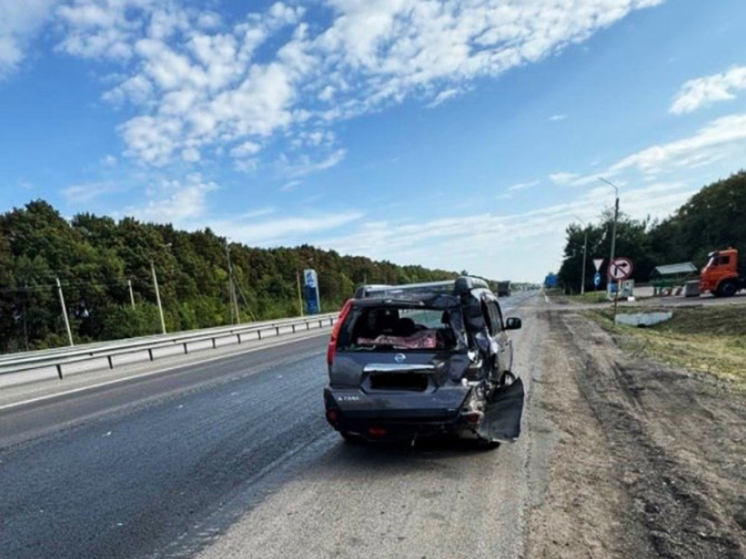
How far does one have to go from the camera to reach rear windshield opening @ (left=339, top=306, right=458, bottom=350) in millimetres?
5312

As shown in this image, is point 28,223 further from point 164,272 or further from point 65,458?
point 65,458

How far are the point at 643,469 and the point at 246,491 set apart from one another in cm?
368

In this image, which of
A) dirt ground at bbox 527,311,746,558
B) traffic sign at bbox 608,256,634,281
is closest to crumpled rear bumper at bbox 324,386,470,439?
dirt ground at bbox 527,311,746,558

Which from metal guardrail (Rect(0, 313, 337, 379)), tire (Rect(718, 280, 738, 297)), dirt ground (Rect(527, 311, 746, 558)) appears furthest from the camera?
tire (Rect(718, 280, 738, 297))

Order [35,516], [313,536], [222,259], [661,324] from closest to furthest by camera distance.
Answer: [313,536] → [35,516] → [661,324] → [222,259]

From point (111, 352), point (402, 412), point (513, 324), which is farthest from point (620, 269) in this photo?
point (111, 352)

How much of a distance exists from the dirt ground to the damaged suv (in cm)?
88

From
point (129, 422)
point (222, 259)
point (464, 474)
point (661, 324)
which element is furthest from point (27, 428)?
point (222, 259)

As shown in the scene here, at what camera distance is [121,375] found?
15.0 meters

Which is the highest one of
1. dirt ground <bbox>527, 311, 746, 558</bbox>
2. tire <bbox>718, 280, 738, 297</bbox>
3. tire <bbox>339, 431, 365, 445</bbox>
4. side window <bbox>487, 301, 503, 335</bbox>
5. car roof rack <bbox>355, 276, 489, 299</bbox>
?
car roof rack <bbox>355, 276, 489, 299</bbox>

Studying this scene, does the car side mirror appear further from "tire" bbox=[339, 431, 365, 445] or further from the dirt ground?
"tire" bbox=[339, 431, 365, 445]

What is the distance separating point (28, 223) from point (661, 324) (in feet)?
211

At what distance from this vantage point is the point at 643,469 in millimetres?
4621

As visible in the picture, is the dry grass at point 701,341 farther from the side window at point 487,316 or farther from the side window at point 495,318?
the side window at point 487,316
